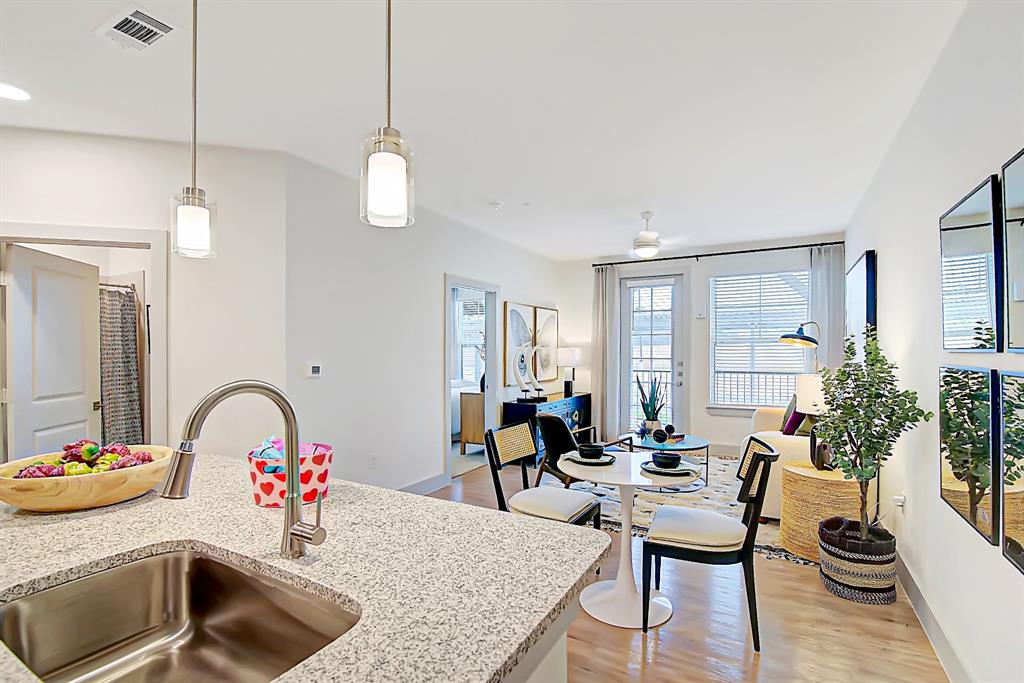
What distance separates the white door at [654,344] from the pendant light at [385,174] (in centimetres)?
595

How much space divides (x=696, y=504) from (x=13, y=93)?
16.1 ft

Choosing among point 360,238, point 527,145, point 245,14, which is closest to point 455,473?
point 360,238

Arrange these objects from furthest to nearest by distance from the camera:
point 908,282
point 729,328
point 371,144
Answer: point 729,328
point 908,282
point 371,144

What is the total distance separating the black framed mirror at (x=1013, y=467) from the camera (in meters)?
1.47

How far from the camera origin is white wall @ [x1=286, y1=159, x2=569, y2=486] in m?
3.53

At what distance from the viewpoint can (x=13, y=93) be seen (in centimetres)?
252

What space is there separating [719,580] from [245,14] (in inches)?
137

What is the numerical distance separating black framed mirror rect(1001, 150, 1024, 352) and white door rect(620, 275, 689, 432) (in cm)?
514

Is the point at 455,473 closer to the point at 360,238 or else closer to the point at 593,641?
the point at 360,238

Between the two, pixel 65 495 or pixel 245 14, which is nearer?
pixel 65 495

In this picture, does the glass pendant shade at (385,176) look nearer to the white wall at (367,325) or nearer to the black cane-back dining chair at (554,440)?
the white wall at (367,325)

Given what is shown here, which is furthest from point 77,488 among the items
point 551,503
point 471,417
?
point 471,417

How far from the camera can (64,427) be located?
3322mm

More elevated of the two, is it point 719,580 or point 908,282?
point 908,282
